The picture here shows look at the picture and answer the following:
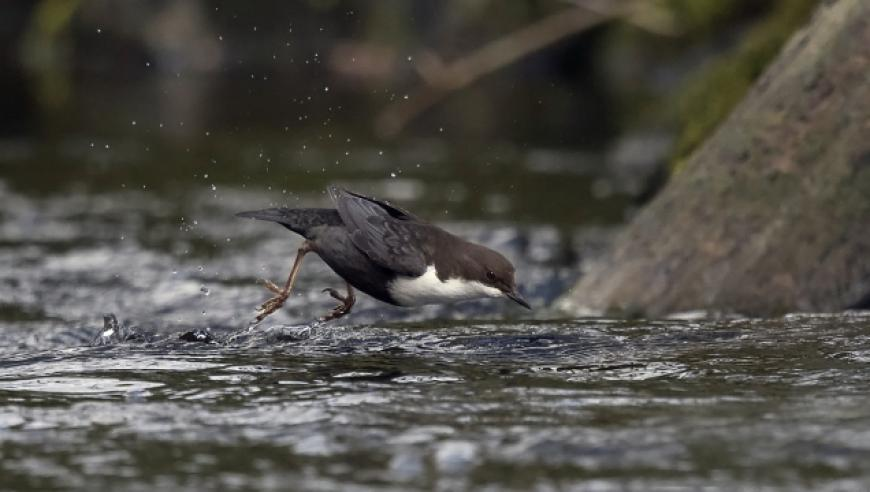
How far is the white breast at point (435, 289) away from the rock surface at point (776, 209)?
126cm

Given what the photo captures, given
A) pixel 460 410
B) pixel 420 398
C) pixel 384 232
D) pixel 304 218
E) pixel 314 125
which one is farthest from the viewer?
pixel 314 125

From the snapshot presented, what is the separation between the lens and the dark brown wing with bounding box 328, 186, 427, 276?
596cm

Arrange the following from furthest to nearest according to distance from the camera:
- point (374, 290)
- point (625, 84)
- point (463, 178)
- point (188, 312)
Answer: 1. point (625, 84)
2. point (463, 178)
3. point (188, 312)
4. point (374, 290)

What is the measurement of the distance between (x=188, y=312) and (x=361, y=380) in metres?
3.33

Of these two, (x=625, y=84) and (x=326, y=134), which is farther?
(x=625, y=84)

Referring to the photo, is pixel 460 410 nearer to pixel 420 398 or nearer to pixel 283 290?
pixel 420 398

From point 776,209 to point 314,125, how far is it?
13019 millimetres

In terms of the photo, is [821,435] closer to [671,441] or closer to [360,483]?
[671,441]

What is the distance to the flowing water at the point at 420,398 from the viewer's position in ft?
12.5

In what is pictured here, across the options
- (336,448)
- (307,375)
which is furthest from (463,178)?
(336,448)

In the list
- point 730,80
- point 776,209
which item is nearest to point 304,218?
point 776,209

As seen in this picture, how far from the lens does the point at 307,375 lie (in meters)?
5.10

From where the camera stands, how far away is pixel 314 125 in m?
19.5

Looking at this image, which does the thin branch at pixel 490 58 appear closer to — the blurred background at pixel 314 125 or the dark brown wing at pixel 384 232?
the blurred background at pixel 314 125
